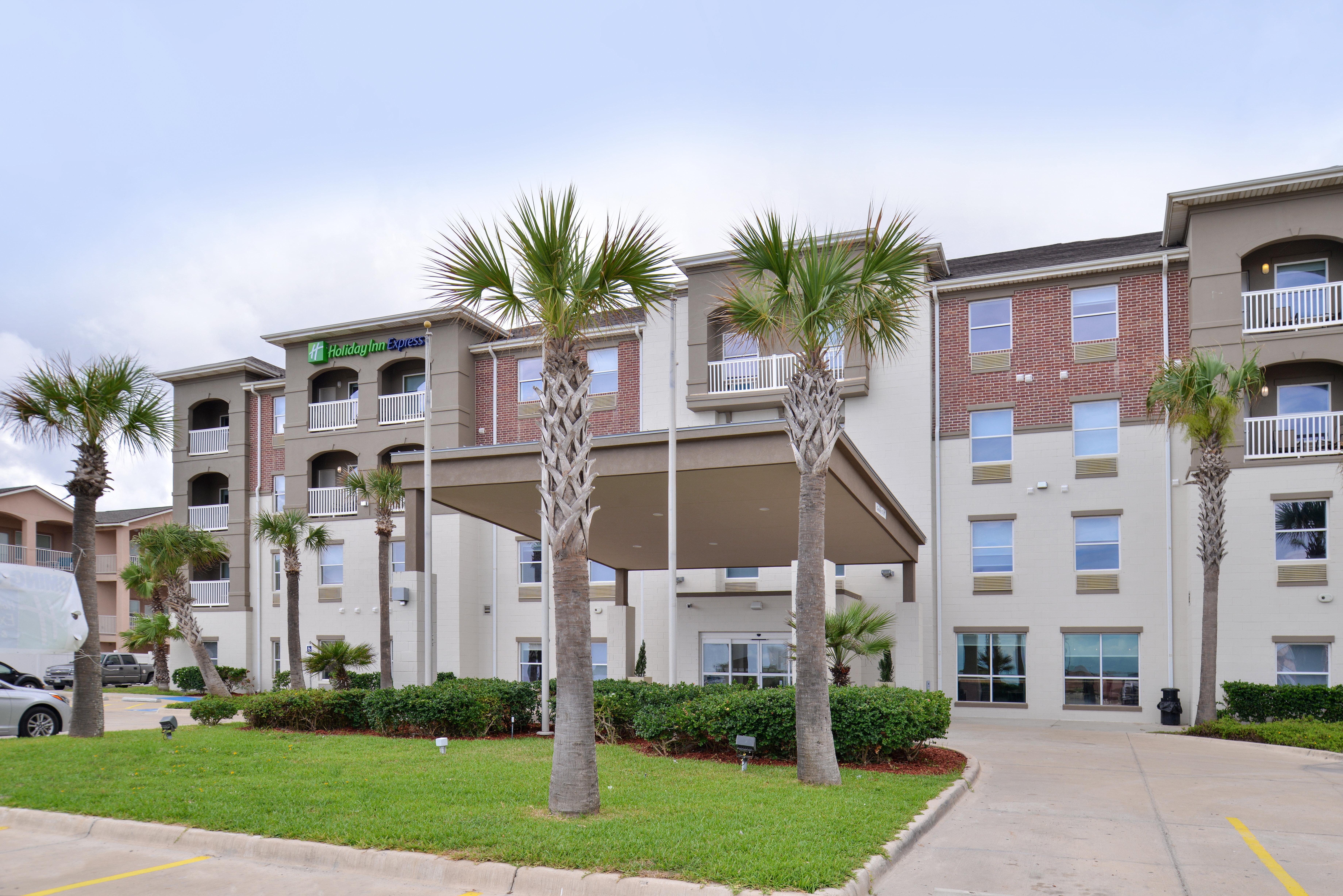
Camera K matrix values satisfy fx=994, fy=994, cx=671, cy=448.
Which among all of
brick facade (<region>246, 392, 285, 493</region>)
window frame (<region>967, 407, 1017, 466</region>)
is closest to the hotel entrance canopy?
window frame (<region>967, 407, 1017, 466</region>)

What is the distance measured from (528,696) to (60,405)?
30.8 feet

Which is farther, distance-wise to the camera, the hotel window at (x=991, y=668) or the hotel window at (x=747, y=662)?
the hotel window at (x=747, y=662)

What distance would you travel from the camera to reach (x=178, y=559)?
32.5m

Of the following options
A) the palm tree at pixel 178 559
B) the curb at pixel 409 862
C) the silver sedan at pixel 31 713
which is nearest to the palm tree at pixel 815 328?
the curb at pixel 409 862

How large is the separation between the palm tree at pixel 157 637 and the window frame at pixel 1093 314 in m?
31.8

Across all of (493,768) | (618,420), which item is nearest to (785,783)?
(493,768)

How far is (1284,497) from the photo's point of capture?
2392 centimetres

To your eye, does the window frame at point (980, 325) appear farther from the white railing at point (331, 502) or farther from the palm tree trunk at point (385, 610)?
the white railing at point (331, 502)

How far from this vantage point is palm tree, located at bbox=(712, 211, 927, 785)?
40.5ft

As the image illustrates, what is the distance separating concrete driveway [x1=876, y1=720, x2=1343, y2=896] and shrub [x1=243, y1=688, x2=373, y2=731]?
11.2 meters

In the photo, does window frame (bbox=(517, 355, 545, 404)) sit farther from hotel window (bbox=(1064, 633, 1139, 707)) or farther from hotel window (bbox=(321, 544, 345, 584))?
hotel window (bbox=(1064, 633, 1139, 707))

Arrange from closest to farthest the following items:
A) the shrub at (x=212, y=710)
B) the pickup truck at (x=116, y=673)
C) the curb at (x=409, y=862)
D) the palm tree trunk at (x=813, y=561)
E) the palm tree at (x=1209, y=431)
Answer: the curb at (x=409, y=862) < the palm tree trunk at (x=813, y=561) < the shrub at (x=212, y=710) < the palm tree at (x=1209, y=431) < the pickup truck at (x=116, y=673)

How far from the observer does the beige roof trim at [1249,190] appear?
23531mm

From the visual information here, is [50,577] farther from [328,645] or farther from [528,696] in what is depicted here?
[328,645]
